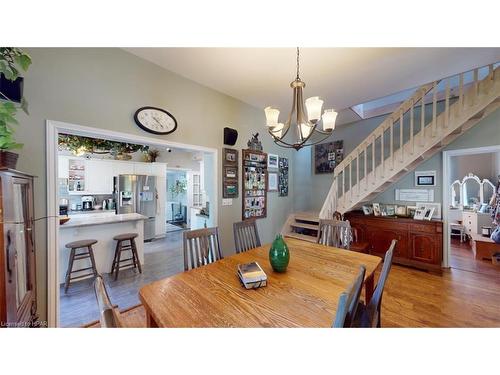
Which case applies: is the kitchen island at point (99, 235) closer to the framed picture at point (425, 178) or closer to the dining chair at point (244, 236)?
the dining chair at point (244, 236)

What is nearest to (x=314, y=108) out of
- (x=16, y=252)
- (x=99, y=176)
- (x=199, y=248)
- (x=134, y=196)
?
(x=199, y=248)

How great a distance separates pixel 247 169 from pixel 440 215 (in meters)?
3.29

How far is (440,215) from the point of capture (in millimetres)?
3150

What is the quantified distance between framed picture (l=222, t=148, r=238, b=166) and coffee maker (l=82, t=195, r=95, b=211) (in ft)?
14.2

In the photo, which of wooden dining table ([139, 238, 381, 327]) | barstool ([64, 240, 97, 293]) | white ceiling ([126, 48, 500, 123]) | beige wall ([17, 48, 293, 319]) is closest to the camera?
wooden dining table ([139, 238, 381, 327])

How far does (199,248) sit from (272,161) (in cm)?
245

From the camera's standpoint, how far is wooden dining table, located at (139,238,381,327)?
91 centimetres

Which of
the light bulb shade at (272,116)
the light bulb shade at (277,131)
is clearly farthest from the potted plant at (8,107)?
the light bulb shade at (277,131)

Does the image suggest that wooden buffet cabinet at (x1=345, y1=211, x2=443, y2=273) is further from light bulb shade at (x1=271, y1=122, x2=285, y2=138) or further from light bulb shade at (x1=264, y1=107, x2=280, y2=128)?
light bulb shade at (x1=264, y1=107, x2=280, y2=128)

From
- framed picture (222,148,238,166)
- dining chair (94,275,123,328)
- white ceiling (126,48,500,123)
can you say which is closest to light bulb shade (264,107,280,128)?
white ceiling (126,48,500,123)

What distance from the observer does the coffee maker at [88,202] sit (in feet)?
16.1

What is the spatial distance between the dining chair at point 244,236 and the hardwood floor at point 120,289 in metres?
1.43

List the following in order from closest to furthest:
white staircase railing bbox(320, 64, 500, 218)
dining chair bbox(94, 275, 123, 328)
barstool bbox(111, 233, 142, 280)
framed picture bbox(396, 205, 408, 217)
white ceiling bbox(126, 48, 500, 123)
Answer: dining chair bbox(94, 275, 123, 328) → white ceiling bbox(126, 48, 500, 123) → white staircase railing bbox(320, 64, 500, 218) → barstool bbox(111, 233, 142, 280) → framed picture bbox(396, 205, 408, 217)
